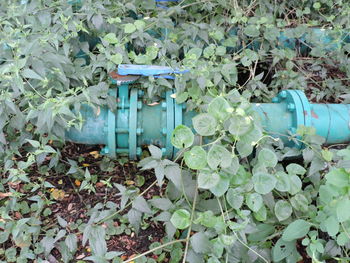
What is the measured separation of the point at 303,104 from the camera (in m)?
1.93

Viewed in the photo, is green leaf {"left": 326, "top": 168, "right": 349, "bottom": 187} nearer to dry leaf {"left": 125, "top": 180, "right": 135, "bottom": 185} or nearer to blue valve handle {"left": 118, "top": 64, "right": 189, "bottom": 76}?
blue valve handle {"left": 118, "top": 64, "right": 189, "bottom": 76}

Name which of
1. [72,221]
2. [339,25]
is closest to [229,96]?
[72,221]

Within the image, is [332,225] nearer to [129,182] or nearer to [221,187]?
[221,187]

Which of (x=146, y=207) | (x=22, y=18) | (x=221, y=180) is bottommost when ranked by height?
(x=146, y=207)

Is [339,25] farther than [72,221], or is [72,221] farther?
[339,25]

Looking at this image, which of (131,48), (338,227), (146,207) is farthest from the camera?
(131,48)

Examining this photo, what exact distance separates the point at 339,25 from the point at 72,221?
1.88 m

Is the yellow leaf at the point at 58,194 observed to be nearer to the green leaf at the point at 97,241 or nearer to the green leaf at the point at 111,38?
the green leaf at the point at 97,241

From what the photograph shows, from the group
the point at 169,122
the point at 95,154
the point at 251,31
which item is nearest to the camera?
the point at 169,122

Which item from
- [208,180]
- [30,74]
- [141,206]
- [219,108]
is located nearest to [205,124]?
[219,108]

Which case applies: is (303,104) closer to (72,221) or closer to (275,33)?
(275,33)

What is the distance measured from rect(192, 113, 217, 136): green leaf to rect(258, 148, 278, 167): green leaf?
0.22 meters

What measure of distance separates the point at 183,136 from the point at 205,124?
0.30ft

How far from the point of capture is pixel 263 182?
4.89 feet
